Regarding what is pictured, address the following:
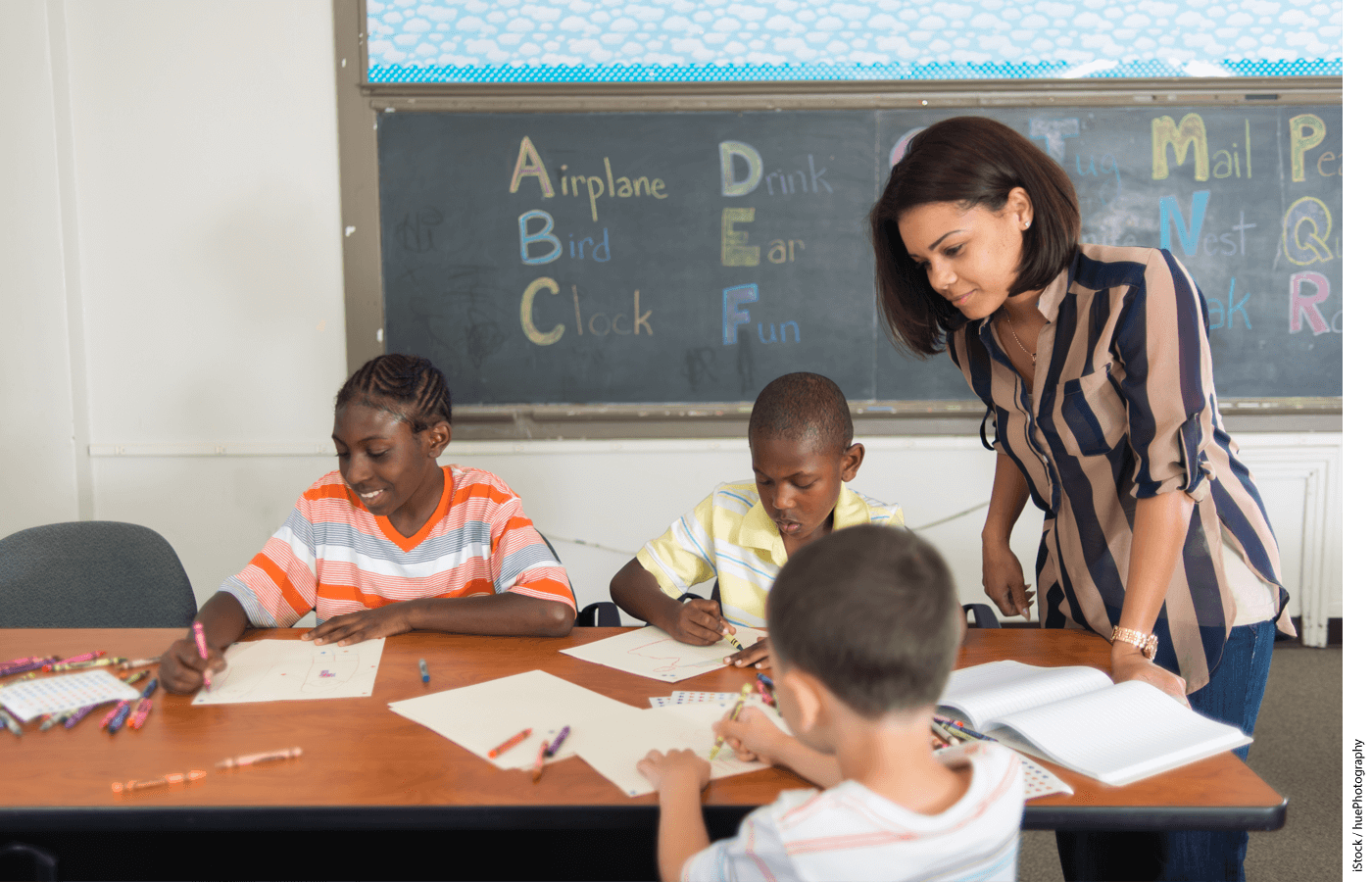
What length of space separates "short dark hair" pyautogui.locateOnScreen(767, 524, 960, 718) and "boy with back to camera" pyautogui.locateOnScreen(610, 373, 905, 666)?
0.59 metres

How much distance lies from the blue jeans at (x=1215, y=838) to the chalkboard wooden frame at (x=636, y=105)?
187 centimetres

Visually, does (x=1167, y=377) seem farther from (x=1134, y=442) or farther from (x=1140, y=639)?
(x=1140, y=639)

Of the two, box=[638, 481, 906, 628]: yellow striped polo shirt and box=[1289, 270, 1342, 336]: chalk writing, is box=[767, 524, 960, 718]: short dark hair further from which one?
box=[1289, 270, 1342, 336]: chalk writing

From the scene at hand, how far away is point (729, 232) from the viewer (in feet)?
10.0

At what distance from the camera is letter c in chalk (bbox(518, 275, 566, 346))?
305 cm

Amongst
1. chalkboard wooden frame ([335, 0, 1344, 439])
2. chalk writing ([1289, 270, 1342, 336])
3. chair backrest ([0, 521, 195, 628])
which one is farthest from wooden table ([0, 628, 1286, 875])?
chalk writing ([1289, 270, 1342, 336])

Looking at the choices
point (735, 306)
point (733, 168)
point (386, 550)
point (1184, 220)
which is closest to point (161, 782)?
point (386, 550)

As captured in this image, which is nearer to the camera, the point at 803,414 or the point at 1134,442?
the point at 1134,442

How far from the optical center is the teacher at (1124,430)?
4.03 feet

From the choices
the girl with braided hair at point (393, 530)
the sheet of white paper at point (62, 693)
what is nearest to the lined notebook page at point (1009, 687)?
the girl with braided hair at point (393, 530)

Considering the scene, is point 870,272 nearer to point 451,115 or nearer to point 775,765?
point 451,115

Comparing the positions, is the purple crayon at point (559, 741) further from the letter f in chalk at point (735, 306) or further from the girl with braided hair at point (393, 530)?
the letter f in chalk at point (735, 306)

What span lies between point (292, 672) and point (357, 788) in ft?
1.38
